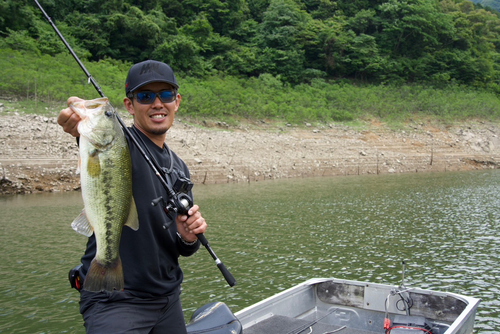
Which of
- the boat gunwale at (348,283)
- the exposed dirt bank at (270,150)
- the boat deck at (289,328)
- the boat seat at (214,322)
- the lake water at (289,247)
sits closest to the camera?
the boat seat at (214,322)

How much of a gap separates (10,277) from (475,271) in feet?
34.3

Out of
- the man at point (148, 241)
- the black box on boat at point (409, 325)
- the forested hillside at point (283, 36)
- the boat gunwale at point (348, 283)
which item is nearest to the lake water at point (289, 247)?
the boat gunwale at point (348, 283)

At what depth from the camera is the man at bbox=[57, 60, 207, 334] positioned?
274 centimetres

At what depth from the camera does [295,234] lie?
14492 millimetres

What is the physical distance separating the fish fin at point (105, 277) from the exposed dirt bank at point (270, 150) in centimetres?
2357

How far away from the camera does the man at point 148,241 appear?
274 centimetres

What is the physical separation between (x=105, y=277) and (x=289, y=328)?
13.2 feet

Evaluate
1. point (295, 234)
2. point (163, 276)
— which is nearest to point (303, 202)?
point (295, 234)

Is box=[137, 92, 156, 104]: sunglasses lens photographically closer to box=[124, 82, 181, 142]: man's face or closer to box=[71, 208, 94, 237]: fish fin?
box=[124, 82, 181, 142]: man's face

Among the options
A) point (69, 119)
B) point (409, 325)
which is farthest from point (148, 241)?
A: point (409, 325)

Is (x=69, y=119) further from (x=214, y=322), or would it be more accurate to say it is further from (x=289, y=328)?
(x=289, y=328)

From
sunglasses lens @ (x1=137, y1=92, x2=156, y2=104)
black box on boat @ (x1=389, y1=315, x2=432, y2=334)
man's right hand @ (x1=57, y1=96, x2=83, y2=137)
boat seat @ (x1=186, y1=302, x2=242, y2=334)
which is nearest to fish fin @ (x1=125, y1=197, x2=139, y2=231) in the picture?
man's right hand @ (x1=57, y1=96, x2=83, y2=137)

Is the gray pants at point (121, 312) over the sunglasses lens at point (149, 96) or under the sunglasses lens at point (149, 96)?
under

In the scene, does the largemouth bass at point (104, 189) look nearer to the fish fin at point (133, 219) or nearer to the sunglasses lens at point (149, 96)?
the fish fin at point (133, 219)
